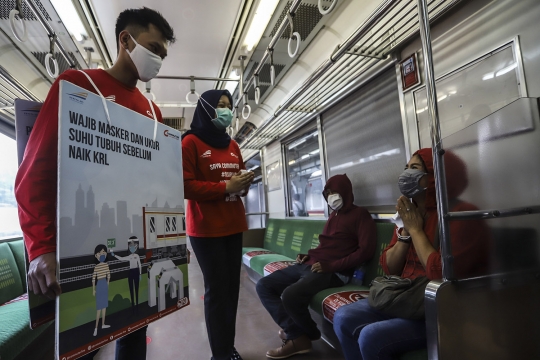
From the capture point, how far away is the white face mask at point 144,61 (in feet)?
3.67

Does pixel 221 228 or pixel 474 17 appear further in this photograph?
pixel 474 17

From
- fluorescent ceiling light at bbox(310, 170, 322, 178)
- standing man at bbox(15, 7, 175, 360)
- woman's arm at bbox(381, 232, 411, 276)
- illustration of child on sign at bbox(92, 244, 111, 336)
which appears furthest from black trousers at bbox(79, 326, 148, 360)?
fluorescent ceiling light at bbox(310, 170, 322, 178)

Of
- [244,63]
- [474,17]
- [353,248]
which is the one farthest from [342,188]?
[244,63]

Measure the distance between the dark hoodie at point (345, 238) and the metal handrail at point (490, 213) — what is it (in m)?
1.28

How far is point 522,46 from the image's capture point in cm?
160

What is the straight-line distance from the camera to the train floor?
7.30ft

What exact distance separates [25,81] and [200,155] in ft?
11.0

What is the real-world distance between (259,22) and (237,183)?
2.42 metres

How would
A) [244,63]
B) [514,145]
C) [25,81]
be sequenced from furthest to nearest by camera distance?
[244,63] → [25,81] → [514,145]

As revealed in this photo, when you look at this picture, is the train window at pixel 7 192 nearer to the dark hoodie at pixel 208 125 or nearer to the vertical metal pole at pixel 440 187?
the dark hoodie at pixel 208 125

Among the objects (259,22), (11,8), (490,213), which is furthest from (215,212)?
(11,8)

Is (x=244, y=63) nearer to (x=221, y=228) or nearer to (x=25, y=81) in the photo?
(x=25, y=81)

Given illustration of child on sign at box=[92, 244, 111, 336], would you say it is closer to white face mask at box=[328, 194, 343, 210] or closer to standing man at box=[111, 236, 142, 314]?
standing man at box=[111, 236, 142, 314]

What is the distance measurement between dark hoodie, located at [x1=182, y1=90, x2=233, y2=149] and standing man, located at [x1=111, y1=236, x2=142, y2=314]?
96 cm
